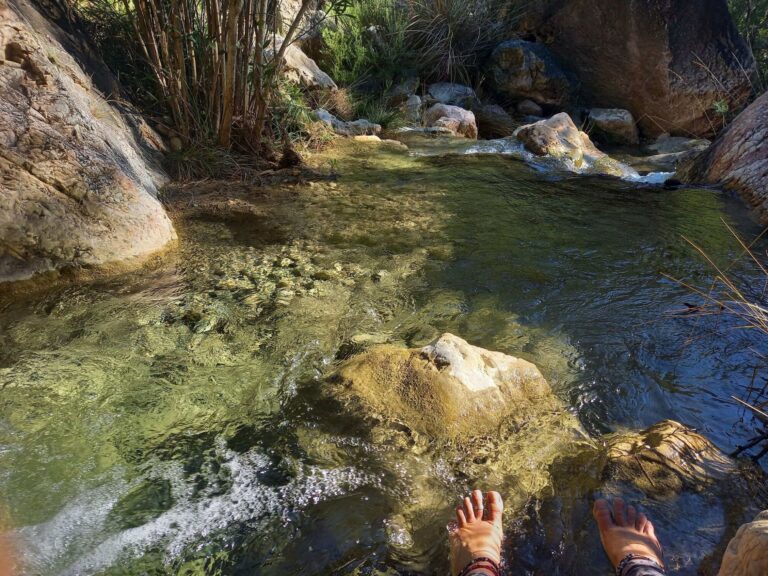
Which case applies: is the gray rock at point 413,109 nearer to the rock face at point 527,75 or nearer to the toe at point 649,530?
the rock face at point 527,75

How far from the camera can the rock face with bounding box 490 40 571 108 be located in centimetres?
849

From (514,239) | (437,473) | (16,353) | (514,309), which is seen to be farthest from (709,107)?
(16,353)

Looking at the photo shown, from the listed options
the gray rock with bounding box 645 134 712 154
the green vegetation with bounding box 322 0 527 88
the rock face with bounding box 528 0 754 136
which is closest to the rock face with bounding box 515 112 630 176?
the gray rock with bounding box 645 134 712 154

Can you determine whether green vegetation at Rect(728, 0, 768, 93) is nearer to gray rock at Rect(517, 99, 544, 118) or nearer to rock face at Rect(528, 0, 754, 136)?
rock face at Rect(528, 0, 754, 136)

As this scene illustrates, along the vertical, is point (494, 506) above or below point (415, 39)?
below

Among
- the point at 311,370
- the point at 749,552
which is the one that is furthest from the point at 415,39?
the point at 749,552

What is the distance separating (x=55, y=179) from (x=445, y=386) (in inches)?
91.0

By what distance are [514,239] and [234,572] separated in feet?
9.72

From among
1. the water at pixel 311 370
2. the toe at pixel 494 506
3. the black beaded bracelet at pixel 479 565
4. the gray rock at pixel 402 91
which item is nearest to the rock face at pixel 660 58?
the gray rock at pixel 402 91

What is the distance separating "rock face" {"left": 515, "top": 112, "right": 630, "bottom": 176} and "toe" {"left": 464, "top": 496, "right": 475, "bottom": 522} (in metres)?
4.89

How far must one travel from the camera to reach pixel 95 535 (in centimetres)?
172

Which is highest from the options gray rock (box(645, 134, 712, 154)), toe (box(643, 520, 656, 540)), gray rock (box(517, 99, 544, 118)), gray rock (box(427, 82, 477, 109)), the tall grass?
gray rock (box(427, 82, 477, 109))

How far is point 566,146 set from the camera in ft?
21.0

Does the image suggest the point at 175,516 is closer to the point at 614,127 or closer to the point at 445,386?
the point at 445,386
